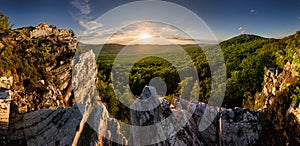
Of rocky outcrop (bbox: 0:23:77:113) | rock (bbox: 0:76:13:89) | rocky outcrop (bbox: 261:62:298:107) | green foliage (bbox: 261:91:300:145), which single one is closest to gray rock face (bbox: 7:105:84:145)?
rock (bbox: 0:76:13:89)

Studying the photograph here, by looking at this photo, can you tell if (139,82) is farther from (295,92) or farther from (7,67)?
(295,92)

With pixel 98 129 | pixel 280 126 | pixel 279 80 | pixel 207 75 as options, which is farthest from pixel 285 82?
pixel 207 75

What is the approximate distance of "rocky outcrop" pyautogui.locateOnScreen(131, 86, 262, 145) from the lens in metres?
11.9

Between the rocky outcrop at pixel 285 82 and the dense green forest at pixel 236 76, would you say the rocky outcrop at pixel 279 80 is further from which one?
the dense green forest at pixel 236 76

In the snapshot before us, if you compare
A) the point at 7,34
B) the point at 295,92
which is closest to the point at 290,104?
the point at 295,92

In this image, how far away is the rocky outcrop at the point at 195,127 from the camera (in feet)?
38.9

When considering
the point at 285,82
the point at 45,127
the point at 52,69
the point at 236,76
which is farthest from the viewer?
the point at 236,76

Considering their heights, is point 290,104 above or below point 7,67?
below

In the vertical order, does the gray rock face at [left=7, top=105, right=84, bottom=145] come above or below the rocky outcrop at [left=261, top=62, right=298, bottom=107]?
below

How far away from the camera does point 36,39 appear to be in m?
35.0

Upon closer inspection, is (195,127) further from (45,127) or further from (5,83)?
(5,83)

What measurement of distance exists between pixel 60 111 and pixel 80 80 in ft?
86.1

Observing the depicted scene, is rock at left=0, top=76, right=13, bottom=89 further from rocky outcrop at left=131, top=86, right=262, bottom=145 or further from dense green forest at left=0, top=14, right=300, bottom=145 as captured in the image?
rocky outcrop at left=131, top=86, right=262, bottom=145

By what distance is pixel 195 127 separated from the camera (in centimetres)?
1257
